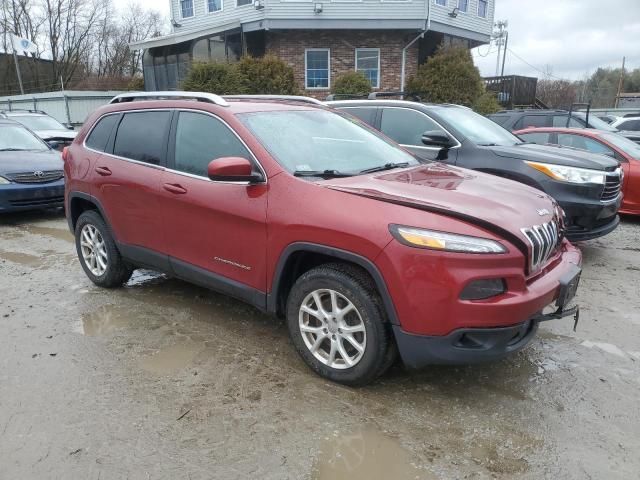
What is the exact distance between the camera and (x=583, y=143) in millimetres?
8102

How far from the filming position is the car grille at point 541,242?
2.88 metres

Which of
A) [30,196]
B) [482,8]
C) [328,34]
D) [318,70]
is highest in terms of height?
[482,8]

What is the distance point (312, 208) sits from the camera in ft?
10.2

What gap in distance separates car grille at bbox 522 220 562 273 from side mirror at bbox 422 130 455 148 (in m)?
2.64

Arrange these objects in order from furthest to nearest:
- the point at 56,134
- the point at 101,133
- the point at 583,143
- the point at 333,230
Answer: the point at 56,134 < the point at 583,143 < the point at 101,133 < the point at 333,230

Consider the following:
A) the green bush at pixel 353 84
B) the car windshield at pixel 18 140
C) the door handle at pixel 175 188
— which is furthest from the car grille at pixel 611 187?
the green bush at pixel 353 84

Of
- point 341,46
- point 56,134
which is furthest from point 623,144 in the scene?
point 341,46

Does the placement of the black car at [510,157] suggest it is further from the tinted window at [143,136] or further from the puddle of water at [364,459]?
the puddle of water at [364,459]

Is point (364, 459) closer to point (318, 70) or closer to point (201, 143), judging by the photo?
point (201, 143)

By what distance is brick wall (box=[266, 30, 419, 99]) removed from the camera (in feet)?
67.1

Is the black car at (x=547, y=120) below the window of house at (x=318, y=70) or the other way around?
below

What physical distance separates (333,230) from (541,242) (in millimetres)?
1215

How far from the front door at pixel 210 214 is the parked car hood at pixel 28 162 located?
16.8 feet

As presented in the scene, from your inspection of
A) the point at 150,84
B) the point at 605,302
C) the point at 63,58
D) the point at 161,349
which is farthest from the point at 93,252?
the point at 63,58
